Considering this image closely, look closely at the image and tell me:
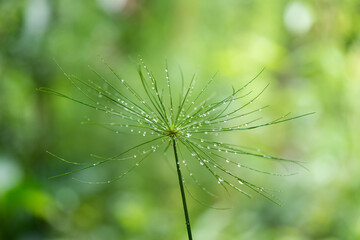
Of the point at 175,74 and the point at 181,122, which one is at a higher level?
the point at 175,74

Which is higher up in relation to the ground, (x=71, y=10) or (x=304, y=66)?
(x=71, y=10)

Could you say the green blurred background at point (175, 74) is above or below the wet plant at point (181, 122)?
above

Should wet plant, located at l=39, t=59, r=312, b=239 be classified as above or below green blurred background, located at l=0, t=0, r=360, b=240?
below

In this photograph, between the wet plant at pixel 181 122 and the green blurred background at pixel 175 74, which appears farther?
the green blurred background at pixel 175 74

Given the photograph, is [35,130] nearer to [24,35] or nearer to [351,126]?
[24,35]

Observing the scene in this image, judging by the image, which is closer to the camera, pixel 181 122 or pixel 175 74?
pixel 181 122

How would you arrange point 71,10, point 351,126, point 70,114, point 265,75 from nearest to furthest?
point 351,126 < point 265,75 < point 71,10 < point 70,114

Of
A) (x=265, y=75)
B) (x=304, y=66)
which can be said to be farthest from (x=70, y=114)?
(x=304, y=66)

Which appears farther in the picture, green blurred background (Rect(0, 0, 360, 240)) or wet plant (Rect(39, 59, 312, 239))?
green blurred background (Rect(0, 0, 360, 240))
